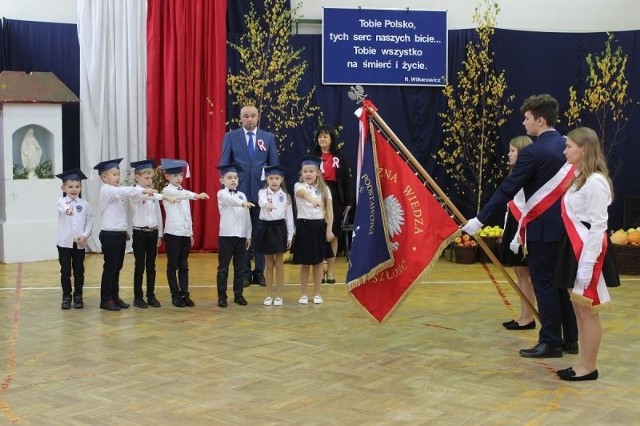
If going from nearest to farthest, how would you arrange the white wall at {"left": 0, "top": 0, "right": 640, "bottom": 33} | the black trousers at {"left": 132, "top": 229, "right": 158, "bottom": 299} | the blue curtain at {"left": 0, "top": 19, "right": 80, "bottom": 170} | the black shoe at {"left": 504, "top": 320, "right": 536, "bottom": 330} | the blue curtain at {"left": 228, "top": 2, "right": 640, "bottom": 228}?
the black shoe at {"left": 504, "top": 320, "right": 536, "bottom": 330} < the black trousers at {"left": 132, "top": 229, "right": 158, "bottom": 299} < the blue curtain at {"left": 0, "top": 19, "right": 80, "bottom": 170} < the blue curtain at {"left": 228, "top": 2, "right": 640, "bottom": 228} < the white wall at {"left": 0, "top": 0, "right": 640, "bottom": 33}

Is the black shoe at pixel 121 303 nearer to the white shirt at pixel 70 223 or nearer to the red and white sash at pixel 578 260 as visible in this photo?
the white shirt at pixel 70 223

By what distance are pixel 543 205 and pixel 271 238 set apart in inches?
96.2

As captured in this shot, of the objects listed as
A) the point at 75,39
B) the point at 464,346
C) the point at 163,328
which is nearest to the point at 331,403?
the point at 464,346

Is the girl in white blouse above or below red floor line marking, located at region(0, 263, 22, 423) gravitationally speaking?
above

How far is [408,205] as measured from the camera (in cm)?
554

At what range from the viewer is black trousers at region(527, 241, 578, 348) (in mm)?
5281

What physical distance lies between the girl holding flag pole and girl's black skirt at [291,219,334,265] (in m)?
2.50

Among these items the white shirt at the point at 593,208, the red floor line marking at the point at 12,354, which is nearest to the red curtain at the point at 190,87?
the red floor line marking at the point at 12,354

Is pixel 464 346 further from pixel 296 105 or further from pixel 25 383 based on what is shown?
pixel 296 105

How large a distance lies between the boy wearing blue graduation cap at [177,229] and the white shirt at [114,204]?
0.94 feet

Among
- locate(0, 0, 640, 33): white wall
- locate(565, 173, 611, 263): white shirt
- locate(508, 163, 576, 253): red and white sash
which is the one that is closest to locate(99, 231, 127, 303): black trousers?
locate(508, 163, 576, 253): red and white sash

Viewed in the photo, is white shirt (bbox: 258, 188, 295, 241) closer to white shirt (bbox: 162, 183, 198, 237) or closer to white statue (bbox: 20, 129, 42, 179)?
white shirt (bbox: 162, 183, 198, 237)

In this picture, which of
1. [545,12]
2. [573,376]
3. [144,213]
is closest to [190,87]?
[144,213]

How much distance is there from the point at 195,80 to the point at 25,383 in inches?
244
